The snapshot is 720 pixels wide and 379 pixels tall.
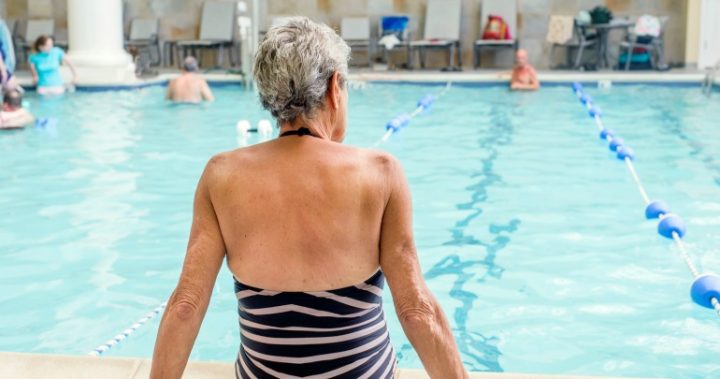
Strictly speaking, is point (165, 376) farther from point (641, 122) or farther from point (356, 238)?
point (641, 122)

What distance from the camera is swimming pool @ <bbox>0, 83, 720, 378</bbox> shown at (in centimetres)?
386

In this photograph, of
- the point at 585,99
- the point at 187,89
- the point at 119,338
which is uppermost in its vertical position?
the point at 187,89

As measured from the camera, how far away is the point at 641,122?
35.4ft

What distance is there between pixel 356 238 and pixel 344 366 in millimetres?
240

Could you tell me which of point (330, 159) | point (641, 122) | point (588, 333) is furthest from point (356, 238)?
point (641, 122)

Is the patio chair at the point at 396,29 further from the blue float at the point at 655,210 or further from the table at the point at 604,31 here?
the blue float at the point at 655,210

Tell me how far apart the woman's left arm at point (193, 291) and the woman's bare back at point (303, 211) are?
34 mm

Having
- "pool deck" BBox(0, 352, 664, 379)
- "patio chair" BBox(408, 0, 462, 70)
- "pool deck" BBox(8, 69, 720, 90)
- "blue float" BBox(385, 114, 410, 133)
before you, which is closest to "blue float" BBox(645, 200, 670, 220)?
"pool deck" BBox(0, 352, 664, 379)

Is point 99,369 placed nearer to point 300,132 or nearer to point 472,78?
point 300,132

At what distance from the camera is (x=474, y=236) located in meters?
5.52

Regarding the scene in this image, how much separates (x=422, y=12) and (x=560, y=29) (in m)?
2.55

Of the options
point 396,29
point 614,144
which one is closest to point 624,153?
point 614,144

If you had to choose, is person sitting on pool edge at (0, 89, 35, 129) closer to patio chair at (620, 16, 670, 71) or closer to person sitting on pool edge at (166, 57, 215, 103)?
person sitting on pool edge at (166, 57, 215, 103)

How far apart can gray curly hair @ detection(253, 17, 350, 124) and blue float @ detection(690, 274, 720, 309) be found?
232cm
